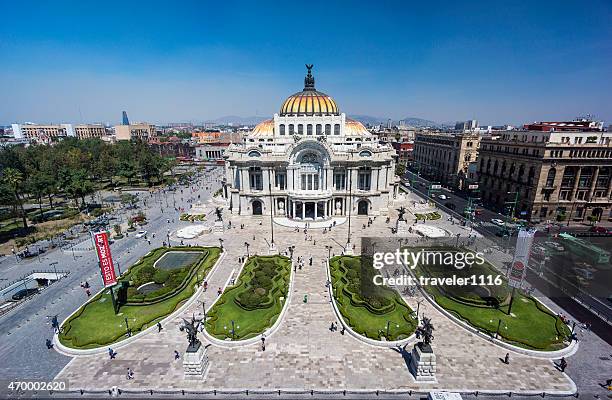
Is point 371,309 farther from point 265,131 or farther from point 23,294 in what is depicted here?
point 265,131

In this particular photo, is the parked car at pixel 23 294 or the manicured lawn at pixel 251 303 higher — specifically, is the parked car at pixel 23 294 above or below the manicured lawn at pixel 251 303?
below

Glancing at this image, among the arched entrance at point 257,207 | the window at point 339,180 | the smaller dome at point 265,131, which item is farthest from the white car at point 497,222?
the smaller dome at point 265,131

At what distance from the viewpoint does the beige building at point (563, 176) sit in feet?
217

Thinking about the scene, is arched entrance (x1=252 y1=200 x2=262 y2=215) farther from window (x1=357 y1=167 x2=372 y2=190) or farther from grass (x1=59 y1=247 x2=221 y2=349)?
grass (x1=59 y1=247 x2=221 y2=349)

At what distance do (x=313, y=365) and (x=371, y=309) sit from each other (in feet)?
33.8

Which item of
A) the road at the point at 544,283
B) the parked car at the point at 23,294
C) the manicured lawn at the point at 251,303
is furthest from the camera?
the parked car at the point at 23,294

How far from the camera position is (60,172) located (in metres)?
77.4

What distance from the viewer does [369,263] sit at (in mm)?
48625

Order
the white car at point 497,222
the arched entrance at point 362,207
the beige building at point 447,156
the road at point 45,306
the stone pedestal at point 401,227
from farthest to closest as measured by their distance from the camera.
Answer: the beige building at point 447,156
the arched entrance at point 362,207
the white car at point 497,222
the stone pedestal at point 401,227
the road at point 45,306

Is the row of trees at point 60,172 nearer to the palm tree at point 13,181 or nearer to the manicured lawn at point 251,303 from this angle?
the palm tree at point 13,181

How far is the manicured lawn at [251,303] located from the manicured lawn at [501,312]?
795 inches

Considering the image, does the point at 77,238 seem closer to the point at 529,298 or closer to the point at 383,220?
the point at 383,220

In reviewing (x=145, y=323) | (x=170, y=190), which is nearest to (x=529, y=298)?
(x=145, y=323)

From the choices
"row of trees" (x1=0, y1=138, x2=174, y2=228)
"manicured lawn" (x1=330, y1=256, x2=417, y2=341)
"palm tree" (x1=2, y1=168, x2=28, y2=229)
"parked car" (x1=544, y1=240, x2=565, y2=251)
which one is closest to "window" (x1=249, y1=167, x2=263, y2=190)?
"manicured lawn" (x1=330, y1=256, x2=417, y2=341)
